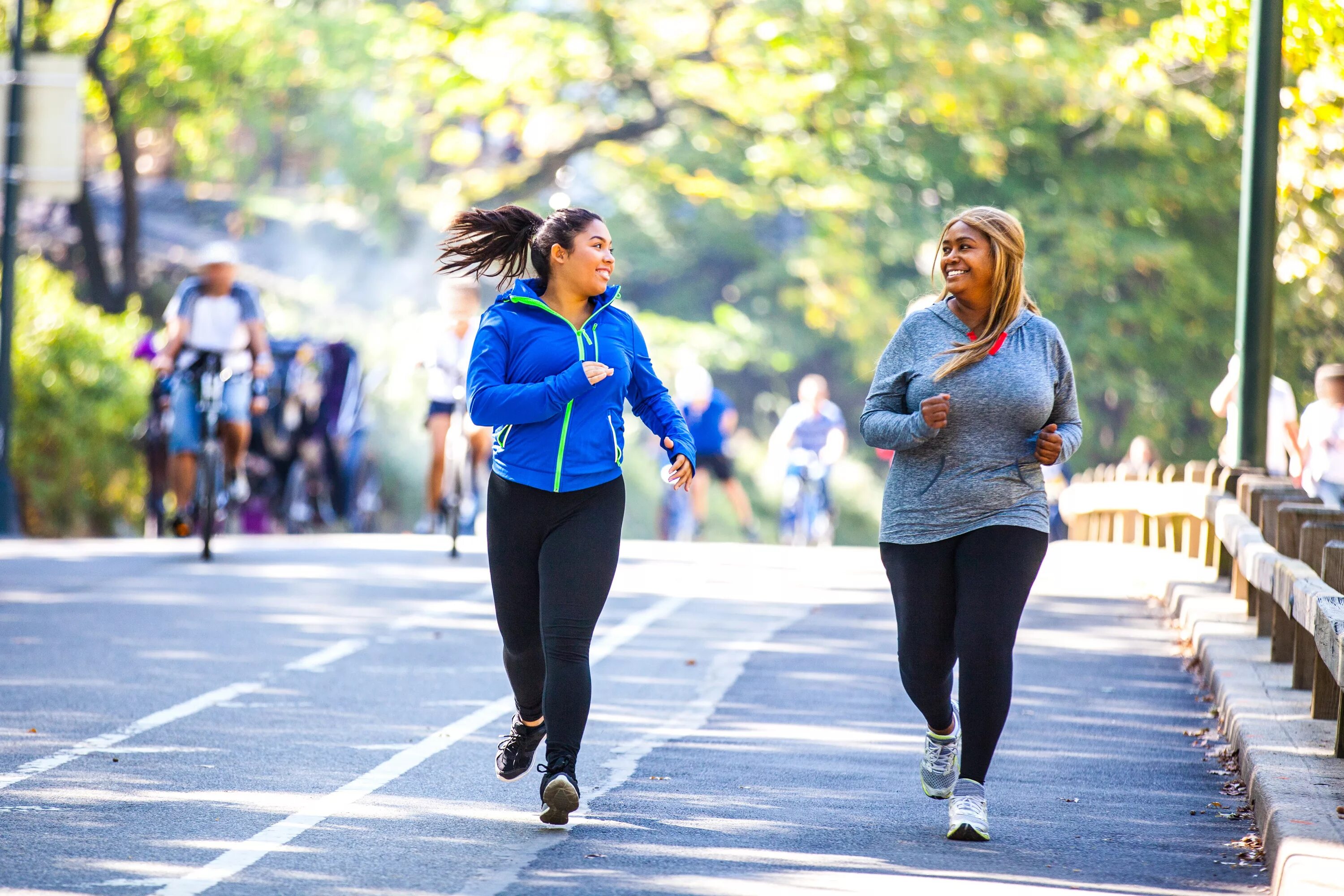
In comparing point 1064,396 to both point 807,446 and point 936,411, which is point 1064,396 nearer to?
point 936,411

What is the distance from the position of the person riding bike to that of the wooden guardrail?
268 inches

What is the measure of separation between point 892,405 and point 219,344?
8255 mm

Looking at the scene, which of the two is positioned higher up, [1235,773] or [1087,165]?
[1087,165]

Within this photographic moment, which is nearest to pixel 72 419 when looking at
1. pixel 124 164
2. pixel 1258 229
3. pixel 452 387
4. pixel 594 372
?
pixel 124 164

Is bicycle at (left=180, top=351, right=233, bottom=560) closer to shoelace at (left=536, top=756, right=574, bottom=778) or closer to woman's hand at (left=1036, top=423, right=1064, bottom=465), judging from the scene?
shoelace at (left=536, top=756, right=574, bottom=778)

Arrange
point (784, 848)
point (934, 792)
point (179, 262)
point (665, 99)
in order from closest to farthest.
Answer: point (784, 848) < point (934, 792) < point (665, 99) < point (179, 262)

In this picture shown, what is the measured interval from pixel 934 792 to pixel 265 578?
7715mm

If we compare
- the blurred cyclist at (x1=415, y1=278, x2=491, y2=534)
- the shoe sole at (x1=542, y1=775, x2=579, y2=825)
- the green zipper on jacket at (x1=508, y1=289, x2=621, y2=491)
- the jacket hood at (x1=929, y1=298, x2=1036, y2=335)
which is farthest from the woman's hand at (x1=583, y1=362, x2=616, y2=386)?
the blurred cyclist at (x1=415, y1=278, x2=491, y2=534)

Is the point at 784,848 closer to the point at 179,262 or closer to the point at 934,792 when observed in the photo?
the point at 934,792

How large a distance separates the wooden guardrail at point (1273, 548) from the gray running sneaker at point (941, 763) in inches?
46.4

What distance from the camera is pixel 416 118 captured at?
30984mm

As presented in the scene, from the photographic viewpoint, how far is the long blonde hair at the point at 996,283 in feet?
20.4

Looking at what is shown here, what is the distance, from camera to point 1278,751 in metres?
7.01

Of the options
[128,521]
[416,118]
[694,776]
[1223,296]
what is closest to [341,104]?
[416,118]
